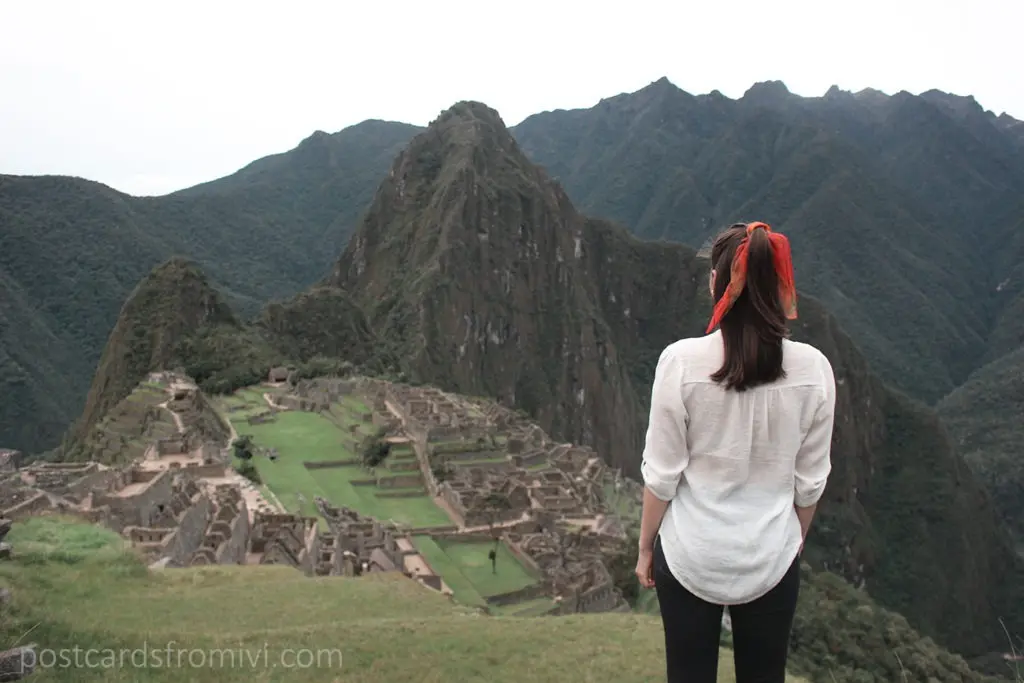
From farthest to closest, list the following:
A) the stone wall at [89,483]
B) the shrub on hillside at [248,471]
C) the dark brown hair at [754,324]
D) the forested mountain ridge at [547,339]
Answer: the forested mountain ridge at [547,339], the shrub on hillside at [248,471], the stone wall at [89,483], the dark brown hair at [754,324]

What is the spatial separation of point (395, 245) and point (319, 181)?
341ft

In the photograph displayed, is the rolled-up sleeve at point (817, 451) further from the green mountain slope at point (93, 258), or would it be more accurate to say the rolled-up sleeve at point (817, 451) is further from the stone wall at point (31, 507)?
the green mountain slope at point (93, 258)

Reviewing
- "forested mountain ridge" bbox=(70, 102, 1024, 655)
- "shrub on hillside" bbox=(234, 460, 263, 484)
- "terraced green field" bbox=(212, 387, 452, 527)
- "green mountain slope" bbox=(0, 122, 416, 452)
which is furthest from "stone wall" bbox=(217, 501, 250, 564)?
"green mountain slope" bbox=(0, 122, 416, 452)

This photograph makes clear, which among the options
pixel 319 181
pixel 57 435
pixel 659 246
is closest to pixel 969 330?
pixel 659 246

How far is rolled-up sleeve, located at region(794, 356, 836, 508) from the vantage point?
3.49 metres

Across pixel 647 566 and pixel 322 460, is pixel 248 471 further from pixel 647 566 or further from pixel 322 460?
pixel 647 566

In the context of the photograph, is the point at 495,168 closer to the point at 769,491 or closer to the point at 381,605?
the point at 381,605

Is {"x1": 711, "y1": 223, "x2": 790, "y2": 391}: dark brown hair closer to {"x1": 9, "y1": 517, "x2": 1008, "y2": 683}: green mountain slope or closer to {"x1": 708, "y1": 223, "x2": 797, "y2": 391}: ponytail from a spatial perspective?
{"x1": 708, "y1": 223, "x2": 797, "y2": 391}: ponytail

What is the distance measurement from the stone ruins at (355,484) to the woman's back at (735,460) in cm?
1067

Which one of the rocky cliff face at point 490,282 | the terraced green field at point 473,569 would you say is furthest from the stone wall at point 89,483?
the rocky cliff face at point 490,282

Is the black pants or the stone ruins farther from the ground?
the black pants

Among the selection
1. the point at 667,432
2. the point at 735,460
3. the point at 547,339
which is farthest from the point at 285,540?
the point at 547,339

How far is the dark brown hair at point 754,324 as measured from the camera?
341 cm

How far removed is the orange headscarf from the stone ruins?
11.0 metres
